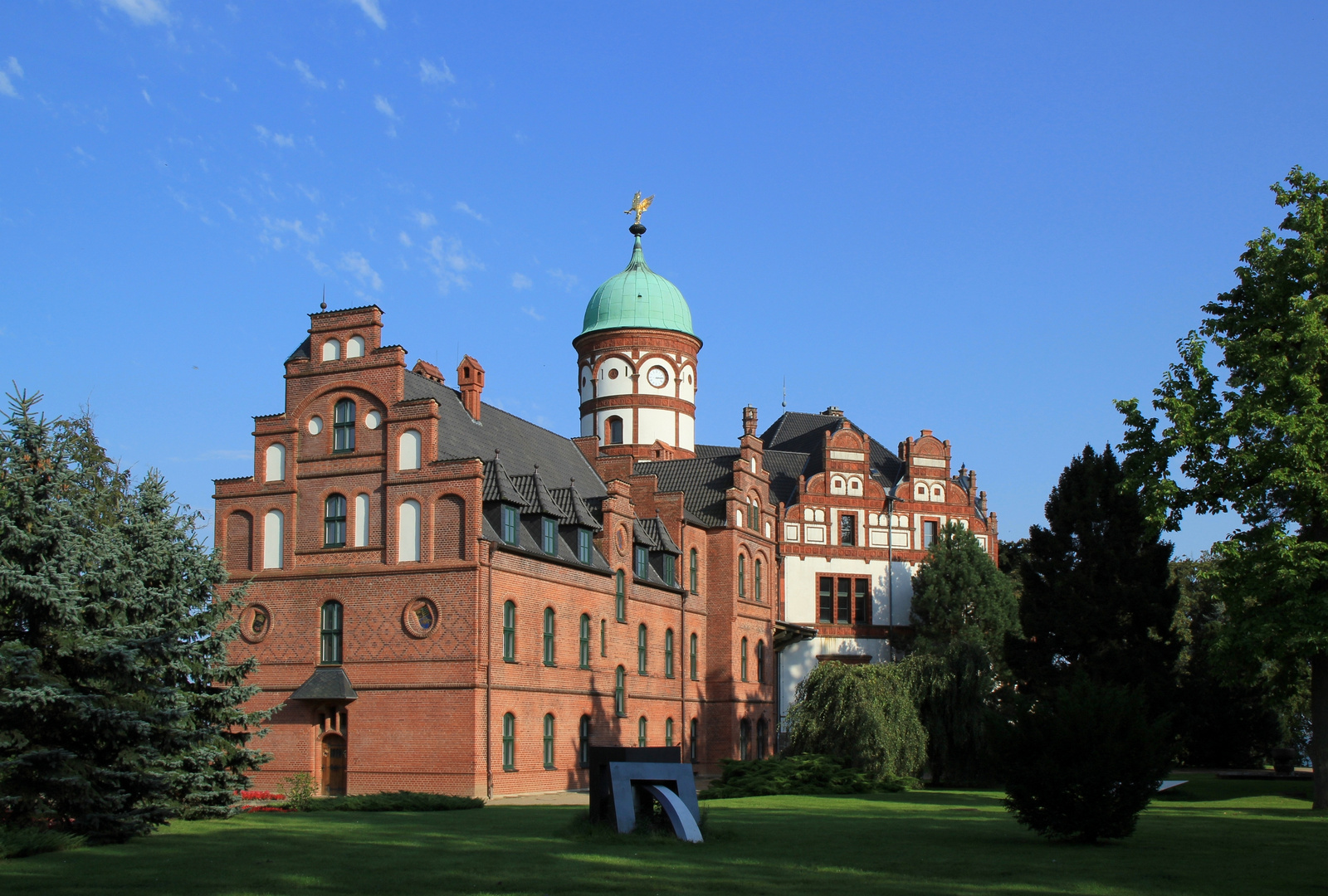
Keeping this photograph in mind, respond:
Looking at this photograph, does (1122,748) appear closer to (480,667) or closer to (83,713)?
(83,713)

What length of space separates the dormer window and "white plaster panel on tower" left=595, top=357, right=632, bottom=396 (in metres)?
21.1

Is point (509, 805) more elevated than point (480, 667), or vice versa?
point (480, 667)

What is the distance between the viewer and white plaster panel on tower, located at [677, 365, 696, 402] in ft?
192

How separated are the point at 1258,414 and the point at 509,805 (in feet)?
62.4

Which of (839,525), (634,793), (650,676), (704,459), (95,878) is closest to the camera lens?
(95,878)

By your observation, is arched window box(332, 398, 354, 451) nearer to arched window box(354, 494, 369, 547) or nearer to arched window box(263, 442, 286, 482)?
arched window box(354, 494, 369, 547)

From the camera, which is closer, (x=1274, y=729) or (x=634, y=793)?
(x=634, y=793)

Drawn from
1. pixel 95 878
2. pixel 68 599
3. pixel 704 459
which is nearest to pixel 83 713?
pixel 68 599

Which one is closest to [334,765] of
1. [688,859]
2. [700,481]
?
[700,481]

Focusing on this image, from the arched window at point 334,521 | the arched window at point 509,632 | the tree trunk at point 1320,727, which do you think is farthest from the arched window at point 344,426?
the tree trunk at point 1320,727

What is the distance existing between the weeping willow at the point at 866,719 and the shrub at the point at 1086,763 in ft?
60.8

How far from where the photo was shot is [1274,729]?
49.2m

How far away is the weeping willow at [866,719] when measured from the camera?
125 ft

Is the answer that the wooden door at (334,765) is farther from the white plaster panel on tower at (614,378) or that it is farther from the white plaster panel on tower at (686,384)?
the white plaster panel on tower at (686,384)
